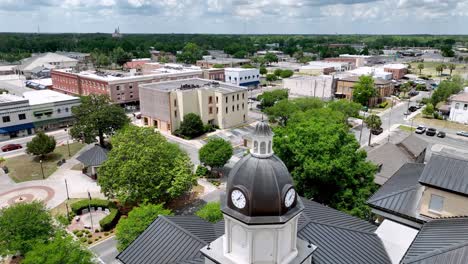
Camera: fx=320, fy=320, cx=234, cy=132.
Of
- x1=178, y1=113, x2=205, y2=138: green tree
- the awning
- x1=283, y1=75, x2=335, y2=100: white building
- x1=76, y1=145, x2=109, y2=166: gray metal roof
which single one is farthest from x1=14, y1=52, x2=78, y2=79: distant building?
x1=76, y1=145, x2=109, y2=166: gray metal roof

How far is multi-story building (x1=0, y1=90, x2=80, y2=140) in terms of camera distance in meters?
66.8

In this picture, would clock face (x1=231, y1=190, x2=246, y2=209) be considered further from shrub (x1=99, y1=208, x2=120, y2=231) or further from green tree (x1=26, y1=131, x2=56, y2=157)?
green tree (x1=26, y1=131, x2=56, y2=157)

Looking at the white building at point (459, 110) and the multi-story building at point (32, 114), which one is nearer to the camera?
the multi-story building at point (32, 114)

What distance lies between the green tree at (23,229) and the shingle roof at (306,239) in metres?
10.2

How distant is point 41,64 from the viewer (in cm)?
15475

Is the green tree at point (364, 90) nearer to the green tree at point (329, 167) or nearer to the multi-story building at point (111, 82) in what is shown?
the multi-story building at point (111, 82)

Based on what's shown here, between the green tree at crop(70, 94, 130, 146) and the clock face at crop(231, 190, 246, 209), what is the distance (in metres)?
47.6

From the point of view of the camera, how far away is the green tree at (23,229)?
2638cm

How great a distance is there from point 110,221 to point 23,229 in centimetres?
990

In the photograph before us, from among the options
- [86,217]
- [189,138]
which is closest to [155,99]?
[189,138]

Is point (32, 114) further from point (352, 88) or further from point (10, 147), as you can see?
point (352, 88)

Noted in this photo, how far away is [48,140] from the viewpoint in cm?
5453

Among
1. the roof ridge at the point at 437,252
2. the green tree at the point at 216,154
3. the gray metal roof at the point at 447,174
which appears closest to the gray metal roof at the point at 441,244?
the roof ridge at the point at 437,252

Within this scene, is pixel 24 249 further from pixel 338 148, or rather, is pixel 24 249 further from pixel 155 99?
pixel 155 99
